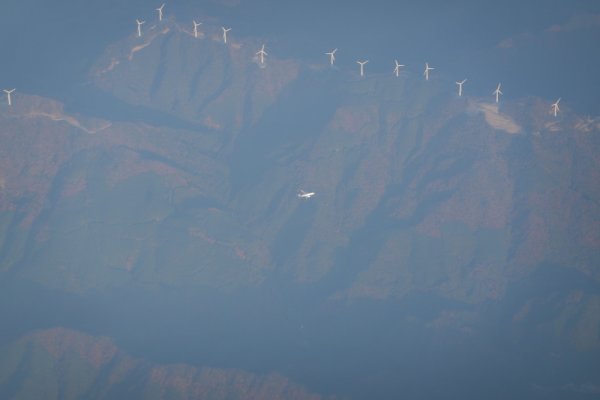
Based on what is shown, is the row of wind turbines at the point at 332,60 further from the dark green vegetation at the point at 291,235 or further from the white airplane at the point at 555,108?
the white airplane at the point at 555,108

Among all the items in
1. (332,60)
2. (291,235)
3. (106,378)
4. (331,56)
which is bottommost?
(106,378)

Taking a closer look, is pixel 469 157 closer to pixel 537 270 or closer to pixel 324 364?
pixel 537 270

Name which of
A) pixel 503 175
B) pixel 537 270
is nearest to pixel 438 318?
pixel 537 270

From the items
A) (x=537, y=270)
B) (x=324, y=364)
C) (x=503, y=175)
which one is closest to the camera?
(x=324, y=364)

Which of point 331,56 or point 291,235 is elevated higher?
point 331,56

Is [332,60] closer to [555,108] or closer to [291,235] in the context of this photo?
[291,235]

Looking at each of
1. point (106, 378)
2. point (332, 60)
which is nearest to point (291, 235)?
point (106, 378)

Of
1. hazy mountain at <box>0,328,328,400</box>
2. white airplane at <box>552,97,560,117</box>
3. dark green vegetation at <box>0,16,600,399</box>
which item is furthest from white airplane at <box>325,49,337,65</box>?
hazy mountain at <box>0,328,328,400</box>

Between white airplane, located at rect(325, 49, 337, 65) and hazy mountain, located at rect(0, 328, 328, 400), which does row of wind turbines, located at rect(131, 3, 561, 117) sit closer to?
white airplane, located at rect(325, 49, 337, 65)
